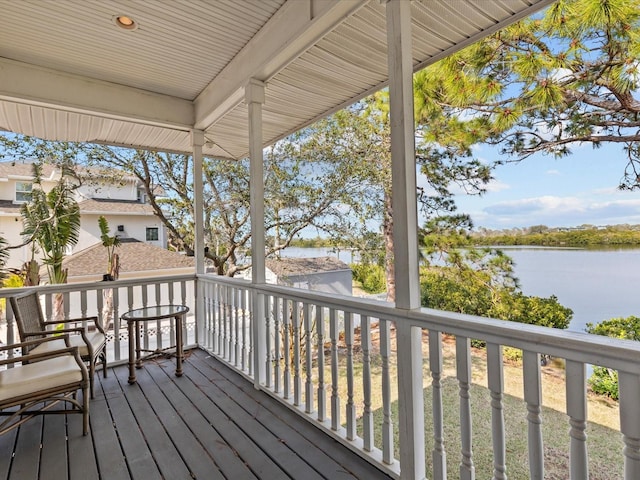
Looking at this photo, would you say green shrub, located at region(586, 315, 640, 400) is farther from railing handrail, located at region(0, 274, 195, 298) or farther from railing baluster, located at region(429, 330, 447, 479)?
railing handrail, located at region(0, 274, 195, 298)

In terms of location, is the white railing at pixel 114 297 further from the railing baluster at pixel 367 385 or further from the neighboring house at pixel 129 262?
the railing baluster at pixel 367 385

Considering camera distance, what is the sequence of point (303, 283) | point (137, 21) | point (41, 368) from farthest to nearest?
point (303, 283), point (137, 21), point (41, 368)

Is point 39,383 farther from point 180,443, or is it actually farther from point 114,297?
point 114,297

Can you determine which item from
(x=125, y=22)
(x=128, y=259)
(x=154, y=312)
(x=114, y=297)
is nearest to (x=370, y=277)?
(x=154, y=312)

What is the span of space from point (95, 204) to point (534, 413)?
7673 millimetres

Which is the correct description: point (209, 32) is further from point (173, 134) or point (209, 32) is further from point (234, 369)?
point (234, 369)

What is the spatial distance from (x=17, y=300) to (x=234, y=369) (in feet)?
6.19

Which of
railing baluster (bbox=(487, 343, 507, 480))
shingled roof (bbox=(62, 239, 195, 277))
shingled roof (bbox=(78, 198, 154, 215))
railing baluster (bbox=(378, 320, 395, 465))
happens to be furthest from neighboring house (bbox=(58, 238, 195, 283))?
railing baluster (bbox=(487, 343, 507, 480))

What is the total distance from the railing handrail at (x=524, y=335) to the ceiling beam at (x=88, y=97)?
122 inches

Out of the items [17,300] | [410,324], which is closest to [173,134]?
[17,300]

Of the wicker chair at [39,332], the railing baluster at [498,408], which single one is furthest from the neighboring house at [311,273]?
the railing baluster at [498,408]

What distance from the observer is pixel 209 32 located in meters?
2.54

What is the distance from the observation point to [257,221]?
2811 mm

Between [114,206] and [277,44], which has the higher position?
[277,44]
